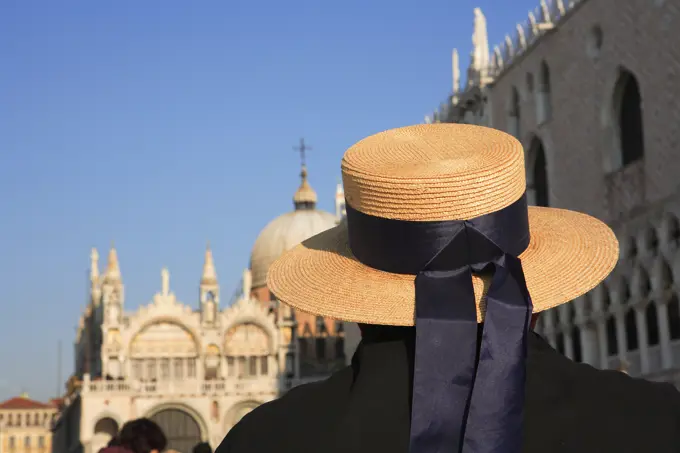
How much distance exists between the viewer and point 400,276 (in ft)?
8.84

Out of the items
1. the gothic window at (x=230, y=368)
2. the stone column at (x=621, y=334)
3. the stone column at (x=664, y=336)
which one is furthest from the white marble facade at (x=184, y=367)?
the stone column at (x=664, y=336)

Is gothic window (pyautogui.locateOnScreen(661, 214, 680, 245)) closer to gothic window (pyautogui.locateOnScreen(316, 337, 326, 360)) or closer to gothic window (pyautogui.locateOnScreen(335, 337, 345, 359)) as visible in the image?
gothic window (pyautogui.locateOnScreen(335, 337, 345, 359))

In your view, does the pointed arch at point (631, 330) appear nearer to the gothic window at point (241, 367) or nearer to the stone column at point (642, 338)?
the stone column at point (642, 338)

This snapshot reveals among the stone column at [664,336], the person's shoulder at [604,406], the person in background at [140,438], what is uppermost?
the stone column at [664,336]

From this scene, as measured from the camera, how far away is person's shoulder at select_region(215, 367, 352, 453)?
99.3 inches

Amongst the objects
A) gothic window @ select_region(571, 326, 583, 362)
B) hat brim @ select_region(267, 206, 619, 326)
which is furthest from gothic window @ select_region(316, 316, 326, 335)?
hat brim @ select_region(267, 206, 619, 326)

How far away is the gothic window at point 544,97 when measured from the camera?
25938 mm

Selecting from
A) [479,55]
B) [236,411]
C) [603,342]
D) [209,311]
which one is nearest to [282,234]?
[209,311]

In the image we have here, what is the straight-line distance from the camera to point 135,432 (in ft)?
21.6

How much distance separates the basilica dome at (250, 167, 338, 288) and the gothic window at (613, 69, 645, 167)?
2746 centimetres

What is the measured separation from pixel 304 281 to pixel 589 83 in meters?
21.6

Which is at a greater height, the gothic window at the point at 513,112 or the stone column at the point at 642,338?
the gothic window at the point at 513,112

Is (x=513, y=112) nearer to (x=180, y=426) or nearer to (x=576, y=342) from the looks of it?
(x=576, y=342)

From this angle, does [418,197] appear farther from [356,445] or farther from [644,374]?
[644,374]
